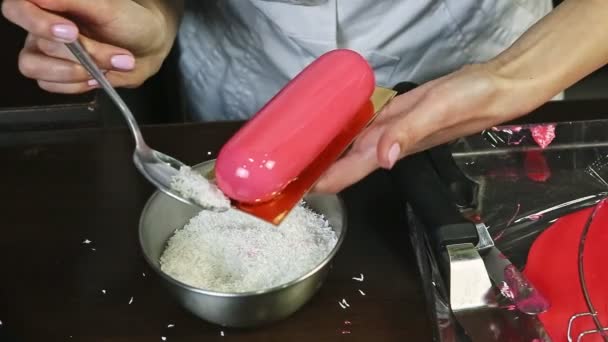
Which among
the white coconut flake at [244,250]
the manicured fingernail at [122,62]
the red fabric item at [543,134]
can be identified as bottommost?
the white coconut flake at [244,250]

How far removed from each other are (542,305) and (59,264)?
46cm

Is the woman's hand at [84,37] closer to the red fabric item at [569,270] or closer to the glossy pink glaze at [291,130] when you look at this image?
the glossy pink glaze at [291,130]

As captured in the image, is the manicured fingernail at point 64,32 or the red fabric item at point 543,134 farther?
the red fabric item at point 543,134

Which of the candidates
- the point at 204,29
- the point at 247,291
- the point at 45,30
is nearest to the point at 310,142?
the point at 247,291

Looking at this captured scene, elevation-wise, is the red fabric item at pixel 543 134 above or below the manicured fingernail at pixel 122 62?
below

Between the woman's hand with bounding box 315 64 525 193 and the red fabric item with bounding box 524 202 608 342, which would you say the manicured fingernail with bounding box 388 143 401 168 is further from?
the red fabric item with bounding box 524 202 608 342

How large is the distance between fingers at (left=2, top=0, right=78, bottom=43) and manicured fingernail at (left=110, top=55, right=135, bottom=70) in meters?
0.06

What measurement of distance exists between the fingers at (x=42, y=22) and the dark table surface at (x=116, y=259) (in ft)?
0.72

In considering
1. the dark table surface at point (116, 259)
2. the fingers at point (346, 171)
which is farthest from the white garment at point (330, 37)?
the fingers at point (346, 171)

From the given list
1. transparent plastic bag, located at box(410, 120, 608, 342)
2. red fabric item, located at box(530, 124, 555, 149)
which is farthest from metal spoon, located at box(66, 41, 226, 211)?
red fabric item, located at box(530, 124, 555, 149)

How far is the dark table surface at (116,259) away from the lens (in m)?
0.62

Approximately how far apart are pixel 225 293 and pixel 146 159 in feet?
0.51

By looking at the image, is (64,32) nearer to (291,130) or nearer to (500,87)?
(291,130)

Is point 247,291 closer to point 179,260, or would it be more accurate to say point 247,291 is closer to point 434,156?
point 179,260
